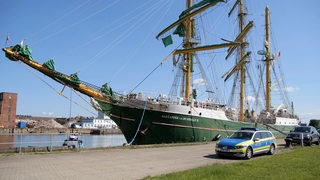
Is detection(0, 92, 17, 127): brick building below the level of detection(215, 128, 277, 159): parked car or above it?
above

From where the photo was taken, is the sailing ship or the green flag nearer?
the sailing ship

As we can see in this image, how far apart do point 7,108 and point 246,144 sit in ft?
301

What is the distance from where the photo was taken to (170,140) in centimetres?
2594

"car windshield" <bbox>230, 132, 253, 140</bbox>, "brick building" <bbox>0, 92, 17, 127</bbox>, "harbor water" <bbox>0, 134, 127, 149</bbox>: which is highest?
"brick building" <bbox>0, 92, 17, 127</bbox>

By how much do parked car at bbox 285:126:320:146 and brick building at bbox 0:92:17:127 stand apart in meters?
86.9

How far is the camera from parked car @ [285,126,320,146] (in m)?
23.1

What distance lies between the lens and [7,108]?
9275cm

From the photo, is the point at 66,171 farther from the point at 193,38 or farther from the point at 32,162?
the point at 193,38

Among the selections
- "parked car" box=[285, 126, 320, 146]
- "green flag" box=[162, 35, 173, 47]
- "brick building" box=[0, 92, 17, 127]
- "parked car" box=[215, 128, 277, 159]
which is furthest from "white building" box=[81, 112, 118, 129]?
"parked car" box=[215, 128, 277, 159]

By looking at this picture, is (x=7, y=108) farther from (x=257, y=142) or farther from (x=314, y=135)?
(x=257, y=142)

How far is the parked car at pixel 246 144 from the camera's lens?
1518 centimetres

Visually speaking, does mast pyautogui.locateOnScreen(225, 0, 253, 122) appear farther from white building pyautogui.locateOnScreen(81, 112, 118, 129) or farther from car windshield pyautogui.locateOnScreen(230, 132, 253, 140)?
white building pyautogui.locateOnScreen(81, 112, 118, 129)

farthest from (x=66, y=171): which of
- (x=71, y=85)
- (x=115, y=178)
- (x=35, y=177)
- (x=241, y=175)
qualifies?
(x=71, y=85)

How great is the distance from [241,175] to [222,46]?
25592 millimetres
